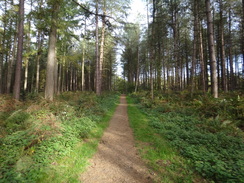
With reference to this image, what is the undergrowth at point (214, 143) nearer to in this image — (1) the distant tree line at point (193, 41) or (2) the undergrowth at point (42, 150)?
(1) the distant tree line at point (193, 41)

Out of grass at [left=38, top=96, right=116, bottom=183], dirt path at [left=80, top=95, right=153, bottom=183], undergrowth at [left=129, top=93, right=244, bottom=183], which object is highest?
undergrowth at [left=129, top=93, right=244, bottom=183]

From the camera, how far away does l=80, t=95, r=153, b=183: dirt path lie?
279 centimetres

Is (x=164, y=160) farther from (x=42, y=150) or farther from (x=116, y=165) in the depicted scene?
(x=42, y=150)

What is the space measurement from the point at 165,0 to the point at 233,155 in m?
15.9

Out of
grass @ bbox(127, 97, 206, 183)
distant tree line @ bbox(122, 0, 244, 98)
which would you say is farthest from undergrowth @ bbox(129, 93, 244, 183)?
distant tree line @ bbox(122, 0, 244, 98)

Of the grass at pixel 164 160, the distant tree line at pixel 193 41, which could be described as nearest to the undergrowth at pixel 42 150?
the grass at pixel 164 160

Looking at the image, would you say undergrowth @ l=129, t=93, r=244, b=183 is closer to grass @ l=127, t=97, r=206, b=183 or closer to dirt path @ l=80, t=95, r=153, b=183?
grass @ l=127, t=97, r=206, b=183

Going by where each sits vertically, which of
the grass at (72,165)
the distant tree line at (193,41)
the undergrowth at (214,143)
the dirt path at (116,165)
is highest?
the distant tree line at (193,41)

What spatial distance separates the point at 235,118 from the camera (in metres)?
6.21

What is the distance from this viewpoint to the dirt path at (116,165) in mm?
2788

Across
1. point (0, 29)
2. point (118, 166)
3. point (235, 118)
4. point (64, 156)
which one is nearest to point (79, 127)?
point (64, 156)

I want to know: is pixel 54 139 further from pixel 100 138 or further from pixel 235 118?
pixel 235 118

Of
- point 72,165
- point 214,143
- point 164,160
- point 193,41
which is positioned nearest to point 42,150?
point 72,165

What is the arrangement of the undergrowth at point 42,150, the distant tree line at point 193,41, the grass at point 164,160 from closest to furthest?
1. the undergrowth at point 42,150
2. the grass at point 164,160
3. the distant tree line at point 193,41
